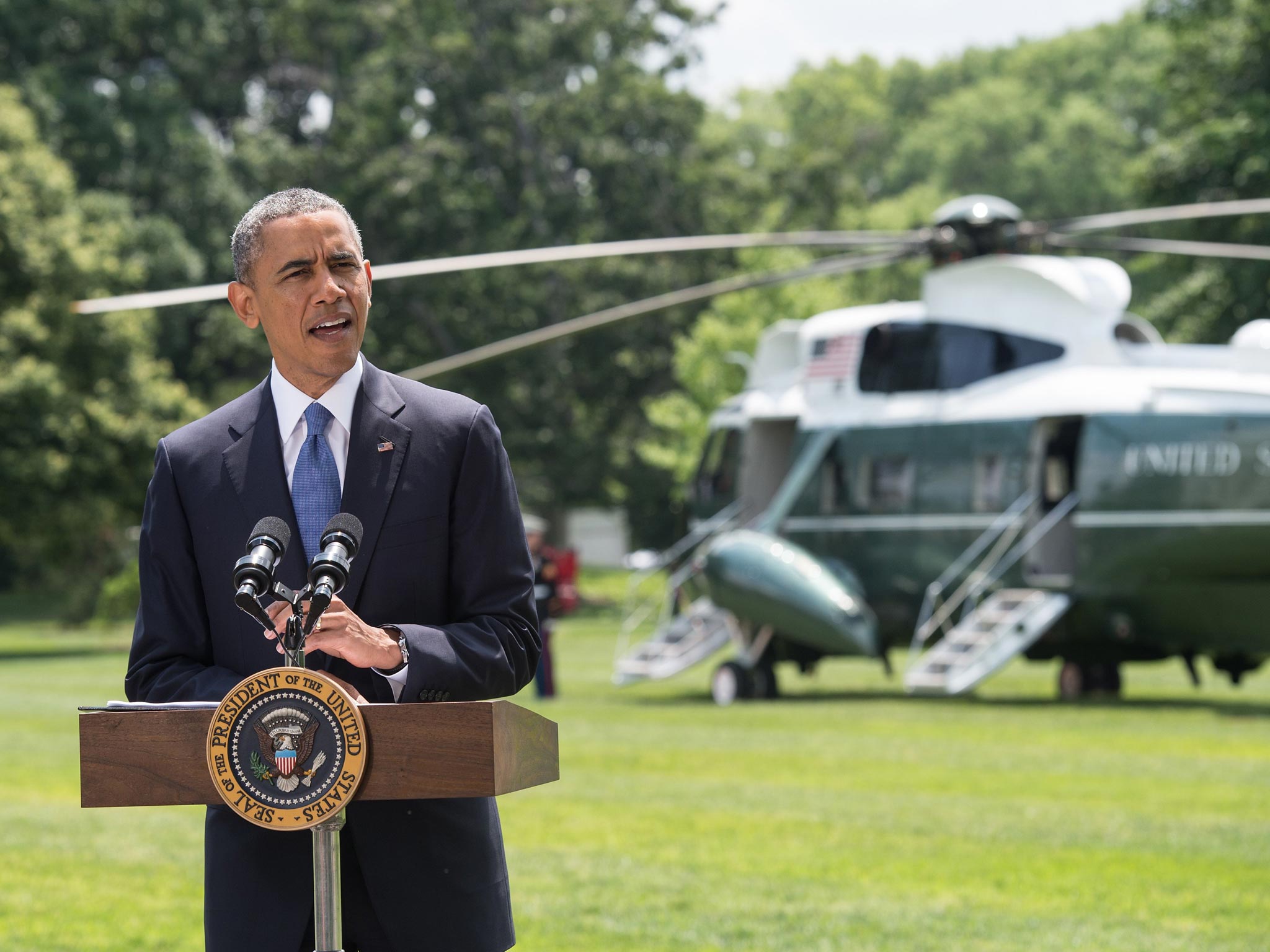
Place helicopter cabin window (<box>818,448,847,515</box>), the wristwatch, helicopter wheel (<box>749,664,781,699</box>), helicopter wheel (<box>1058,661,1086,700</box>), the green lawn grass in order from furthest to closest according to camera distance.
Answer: helicopter cabin window (<box>818,448,847,515</box>) → helicopter wheel (<box>749,664,781,699</box>) → helicopter wheel (<box>1058,661,1086,700</box>) → the green lawn grass → the wristwatch

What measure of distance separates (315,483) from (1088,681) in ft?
60.0

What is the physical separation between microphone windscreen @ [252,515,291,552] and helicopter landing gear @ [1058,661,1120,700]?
18.3 m

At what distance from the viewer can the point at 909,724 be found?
55.5 feet

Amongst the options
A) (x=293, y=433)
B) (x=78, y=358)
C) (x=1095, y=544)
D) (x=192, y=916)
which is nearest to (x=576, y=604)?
(x=78, y=358)

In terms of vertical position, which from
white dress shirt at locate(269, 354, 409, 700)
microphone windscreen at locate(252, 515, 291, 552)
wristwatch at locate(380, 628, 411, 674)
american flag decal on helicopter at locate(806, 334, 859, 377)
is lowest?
american flag decal on helicopter at locate(806, 334, 859, 377)

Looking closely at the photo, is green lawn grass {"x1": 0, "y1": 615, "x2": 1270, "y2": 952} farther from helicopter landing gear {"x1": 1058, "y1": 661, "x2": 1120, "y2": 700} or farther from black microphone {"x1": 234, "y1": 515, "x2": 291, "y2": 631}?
black microphone {"x1": 234, "y1": 515, "x2": 291, "y2": 631}

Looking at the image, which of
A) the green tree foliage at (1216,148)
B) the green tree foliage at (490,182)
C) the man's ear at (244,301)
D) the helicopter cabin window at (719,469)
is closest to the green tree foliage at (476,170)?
the green tree foliage at (490,182)

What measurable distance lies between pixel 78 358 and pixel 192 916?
27.7 meters

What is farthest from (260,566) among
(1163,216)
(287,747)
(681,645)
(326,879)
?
(681,645)

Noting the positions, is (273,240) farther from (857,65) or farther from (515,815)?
(857,65)

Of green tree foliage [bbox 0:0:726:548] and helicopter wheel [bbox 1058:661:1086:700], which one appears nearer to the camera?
helicopter wheel [bbox 1058:661:1086:700]

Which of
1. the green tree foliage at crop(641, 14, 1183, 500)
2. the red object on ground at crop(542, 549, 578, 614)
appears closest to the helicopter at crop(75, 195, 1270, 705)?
the red object on ground at crop(542, 549, 578, 614)

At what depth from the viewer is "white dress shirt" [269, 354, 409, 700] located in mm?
3311

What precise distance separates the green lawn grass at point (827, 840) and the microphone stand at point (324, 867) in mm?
4576
